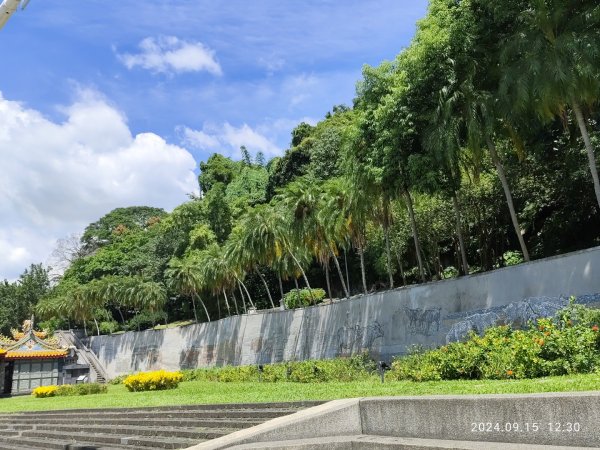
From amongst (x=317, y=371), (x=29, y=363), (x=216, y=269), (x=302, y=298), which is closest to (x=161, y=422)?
(x=317, y=371)

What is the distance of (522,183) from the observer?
28.4 meters

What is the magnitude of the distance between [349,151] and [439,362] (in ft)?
41.9

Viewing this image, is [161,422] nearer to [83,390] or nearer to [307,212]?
[307,212]

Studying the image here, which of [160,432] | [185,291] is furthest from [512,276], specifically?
[185,291]

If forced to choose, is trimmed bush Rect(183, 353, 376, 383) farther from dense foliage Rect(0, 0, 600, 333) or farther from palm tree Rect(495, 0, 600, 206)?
palm tree Rect(495, 0, 600, 206)

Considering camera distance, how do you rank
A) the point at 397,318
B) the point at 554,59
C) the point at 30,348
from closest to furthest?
the point at 554,59, the point at 397,318, the point at 30,348

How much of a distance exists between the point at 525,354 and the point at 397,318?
1210cm

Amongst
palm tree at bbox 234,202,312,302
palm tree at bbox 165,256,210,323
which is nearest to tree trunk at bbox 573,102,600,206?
palm tree at bbox 234,202,312,302

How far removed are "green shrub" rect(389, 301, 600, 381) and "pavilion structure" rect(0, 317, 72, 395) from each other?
1253 inches

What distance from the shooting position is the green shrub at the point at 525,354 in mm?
10156

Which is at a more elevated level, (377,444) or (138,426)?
(377,444)

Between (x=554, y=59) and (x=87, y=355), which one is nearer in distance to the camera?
(x=554, y=59)

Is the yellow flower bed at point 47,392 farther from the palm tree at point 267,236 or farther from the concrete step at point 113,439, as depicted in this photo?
the concrete step at point 113,439

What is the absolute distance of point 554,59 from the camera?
16438 millimetres
